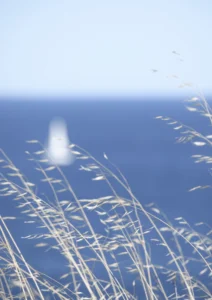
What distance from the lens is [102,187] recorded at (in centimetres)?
3266

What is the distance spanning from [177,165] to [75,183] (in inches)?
413

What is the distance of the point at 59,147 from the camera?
6.28 ft

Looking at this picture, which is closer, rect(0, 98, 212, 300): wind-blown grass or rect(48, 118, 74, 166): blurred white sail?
rect(0, 98, 212, 300): wind-blown grass

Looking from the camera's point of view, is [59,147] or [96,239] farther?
[59,147]

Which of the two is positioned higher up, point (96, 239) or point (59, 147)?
point (59, 147)

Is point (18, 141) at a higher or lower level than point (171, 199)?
higher

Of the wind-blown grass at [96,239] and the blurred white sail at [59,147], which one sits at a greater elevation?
the blurred white sail at [59,147]

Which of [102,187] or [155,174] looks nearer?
[102,187]

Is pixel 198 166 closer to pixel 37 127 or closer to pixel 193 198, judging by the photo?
pixel 193 198

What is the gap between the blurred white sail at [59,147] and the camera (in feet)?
5.80

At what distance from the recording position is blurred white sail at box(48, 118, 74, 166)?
1.77 metres

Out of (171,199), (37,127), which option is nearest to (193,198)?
(171,199)

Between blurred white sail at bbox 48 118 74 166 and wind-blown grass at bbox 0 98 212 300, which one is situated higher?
blurred white sail at bbox 48 118 74 166

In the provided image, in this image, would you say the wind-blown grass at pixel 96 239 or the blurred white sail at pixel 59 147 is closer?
the wind-blown grass at pixel 96 239
